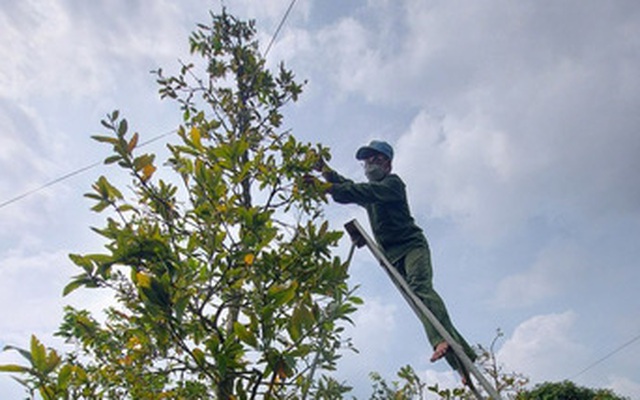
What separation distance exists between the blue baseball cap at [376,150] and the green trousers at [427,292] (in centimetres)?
101

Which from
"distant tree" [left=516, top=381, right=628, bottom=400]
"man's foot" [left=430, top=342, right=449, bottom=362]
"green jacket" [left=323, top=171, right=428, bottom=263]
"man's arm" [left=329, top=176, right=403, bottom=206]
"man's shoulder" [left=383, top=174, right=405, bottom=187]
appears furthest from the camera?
"distant tree" [left=516, top=381, right=628, bottom=400]

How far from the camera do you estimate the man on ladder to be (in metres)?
2.69

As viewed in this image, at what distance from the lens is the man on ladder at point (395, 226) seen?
2.69 meters

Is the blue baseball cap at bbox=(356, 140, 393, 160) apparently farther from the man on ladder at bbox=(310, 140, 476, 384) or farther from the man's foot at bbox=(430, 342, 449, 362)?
the man's foot at bbox=(430, 342, 449, 362)

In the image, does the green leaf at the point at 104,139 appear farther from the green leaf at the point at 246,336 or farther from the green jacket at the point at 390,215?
the green jacket at the point at 390,215

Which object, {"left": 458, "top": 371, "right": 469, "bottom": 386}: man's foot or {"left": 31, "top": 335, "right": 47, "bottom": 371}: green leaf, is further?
{"left": 458, "top": 371, "right": 469, "bottom": 386}: man's foot

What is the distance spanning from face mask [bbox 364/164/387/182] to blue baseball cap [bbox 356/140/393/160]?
0.40 feet

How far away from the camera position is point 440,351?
2371mm

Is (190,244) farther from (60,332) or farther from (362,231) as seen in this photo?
(60,332)

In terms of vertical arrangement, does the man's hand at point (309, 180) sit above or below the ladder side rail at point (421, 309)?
above

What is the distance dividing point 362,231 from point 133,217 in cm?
165

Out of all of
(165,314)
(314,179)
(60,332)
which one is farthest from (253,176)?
(60,332)

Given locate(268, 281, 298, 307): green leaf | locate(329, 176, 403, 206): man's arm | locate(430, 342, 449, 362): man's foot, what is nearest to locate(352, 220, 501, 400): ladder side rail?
locate(430, 342, 449, 362): man's foot

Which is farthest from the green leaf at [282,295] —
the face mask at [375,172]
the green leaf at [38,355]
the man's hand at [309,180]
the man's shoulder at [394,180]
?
the face mask at [375,172]
